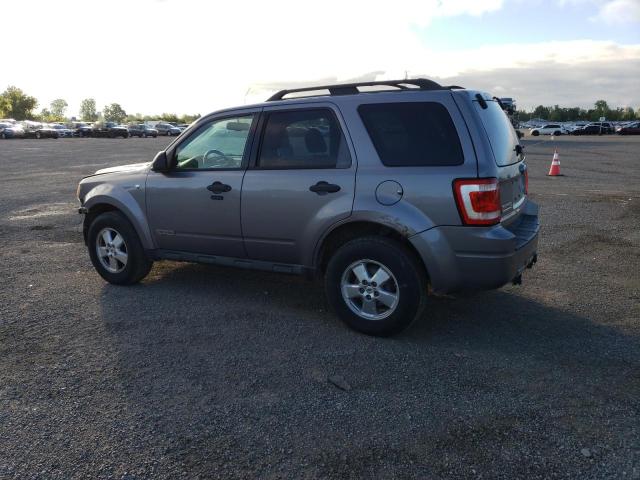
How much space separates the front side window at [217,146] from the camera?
17.0 feet

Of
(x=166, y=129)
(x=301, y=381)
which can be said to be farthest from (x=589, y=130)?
(x=301, y=381)

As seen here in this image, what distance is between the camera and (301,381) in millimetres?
3830

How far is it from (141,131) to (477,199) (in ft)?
214

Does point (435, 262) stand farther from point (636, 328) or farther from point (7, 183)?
point (7, 183)

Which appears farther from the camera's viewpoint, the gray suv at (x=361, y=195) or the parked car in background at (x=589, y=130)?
the parked car in background at (x=589, y=130)

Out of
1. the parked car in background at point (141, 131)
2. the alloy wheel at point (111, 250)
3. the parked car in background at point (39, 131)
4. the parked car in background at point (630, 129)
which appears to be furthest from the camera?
the parked car in background at point (141, 131)

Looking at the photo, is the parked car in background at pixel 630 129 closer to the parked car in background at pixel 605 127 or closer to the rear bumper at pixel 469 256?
the parked car in background at pixel 605 127

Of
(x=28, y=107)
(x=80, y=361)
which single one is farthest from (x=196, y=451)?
(x=28, y=107)

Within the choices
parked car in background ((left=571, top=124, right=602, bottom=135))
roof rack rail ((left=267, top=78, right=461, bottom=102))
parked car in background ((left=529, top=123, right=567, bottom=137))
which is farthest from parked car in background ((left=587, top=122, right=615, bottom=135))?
roof rack rail ((left=267, top=78, right=461, bottom=102))

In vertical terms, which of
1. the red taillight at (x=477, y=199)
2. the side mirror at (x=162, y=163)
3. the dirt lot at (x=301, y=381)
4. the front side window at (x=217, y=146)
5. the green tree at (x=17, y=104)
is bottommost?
the dirt lot at (x=301, y=381)

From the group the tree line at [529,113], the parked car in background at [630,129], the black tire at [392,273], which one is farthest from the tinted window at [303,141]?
the tree line at [529,113]

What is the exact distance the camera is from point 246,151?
201 inches

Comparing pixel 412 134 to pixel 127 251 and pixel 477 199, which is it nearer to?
pixel 477 199

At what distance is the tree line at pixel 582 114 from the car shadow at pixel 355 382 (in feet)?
353
